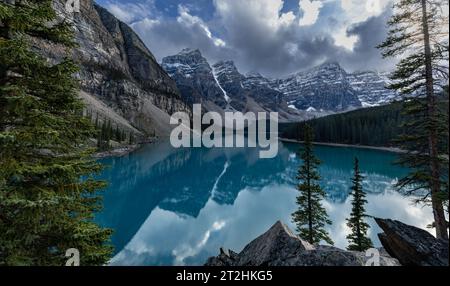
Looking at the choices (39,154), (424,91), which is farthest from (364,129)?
(39,154)

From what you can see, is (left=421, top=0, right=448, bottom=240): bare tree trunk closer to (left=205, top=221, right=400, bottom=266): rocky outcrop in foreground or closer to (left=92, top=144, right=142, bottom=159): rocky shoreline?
(left=205, top=221, right=400, bottom=266): rocky outcrop in foreground

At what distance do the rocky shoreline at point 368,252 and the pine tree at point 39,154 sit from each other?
17.6 ft

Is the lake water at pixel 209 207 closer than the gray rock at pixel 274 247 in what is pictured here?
No

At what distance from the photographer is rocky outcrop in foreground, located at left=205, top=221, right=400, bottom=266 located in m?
7.30

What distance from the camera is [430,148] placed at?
11234mm

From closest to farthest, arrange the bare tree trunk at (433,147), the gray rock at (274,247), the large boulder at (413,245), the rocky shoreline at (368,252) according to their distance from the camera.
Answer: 1. the large boulder at (413,245)
2. the rocky shoreline at (368,252)
3. the gray rock at (274,247)
4. the bare tree trunk at (433,147)

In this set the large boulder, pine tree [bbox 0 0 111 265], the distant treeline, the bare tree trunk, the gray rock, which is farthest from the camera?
the distant treeline

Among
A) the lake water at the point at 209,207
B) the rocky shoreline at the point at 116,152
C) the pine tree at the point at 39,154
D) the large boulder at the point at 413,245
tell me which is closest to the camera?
the pine tree at the point at 39,154

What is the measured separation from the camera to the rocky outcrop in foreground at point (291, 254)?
730 centimetres

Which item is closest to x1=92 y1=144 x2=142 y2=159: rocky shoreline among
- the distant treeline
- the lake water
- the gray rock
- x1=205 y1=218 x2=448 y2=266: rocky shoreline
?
the lake water

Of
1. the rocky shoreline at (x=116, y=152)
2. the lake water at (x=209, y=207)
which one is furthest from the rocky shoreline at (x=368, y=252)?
the rocky shoreline at (x=116, y=152)

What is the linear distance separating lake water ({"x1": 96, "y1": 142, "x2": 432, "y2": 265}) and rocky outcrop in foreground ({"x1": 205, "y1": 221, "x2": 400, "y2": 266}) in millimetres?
6917

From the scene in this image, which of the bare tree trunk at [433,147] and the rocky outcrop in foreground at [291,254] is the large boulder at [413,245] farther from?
the bare tree trunk at [433,147]

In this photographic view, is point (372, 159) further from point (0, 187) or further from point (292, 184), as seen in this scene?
point (0, 187)
